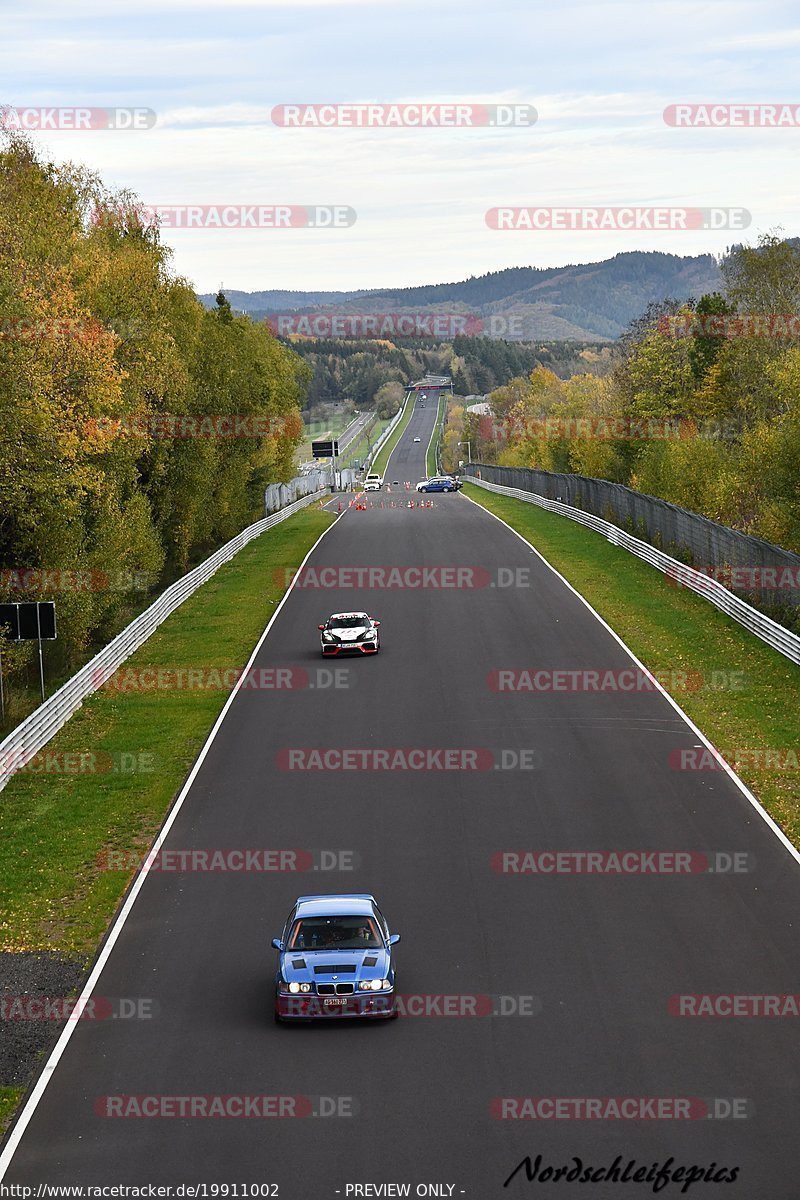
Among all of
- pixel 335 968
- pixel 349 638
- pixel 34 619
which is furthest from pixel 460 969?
pixel 349 638

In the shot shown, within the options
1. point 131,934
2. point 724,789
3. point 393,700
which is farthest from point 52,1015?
point 393,700

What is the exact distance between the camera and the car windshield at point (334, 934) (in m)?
16.2

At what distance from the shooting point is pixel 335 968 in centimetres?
1573

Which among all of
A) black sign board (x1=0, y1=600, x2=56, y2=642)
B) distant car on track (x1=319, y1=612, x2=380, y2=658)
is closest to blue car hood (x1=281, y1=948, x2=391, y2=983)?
black sign board (x1=0, y1=600, x2=56, y2=642)

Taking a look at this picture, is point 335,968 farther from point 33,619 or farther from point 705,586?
point 705,586

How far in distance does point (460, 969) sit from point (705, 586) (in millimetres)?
30537

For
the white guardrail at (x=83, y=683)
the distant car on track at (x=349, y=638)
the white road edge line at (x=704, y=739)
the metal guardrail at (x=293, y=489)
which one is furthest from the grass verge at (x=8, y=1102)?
the metal guardrail at (x=293, y=489)

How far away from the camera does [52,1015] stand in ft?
53.5

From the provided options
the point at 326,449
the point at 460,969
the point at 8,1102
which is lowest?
the point at 8,1102

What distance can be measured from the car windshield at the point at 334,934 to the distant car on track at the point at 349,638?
21.3 meters

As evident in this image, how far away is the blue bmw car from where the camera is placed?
15.5m

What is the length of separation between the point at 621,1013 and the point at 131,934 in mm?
7449

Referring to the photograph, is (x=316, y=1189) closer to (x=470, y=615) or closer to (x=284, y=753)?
(x=284, y=753)

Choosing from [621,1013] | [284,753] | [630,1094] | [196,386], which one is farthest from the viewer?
[196,386]
